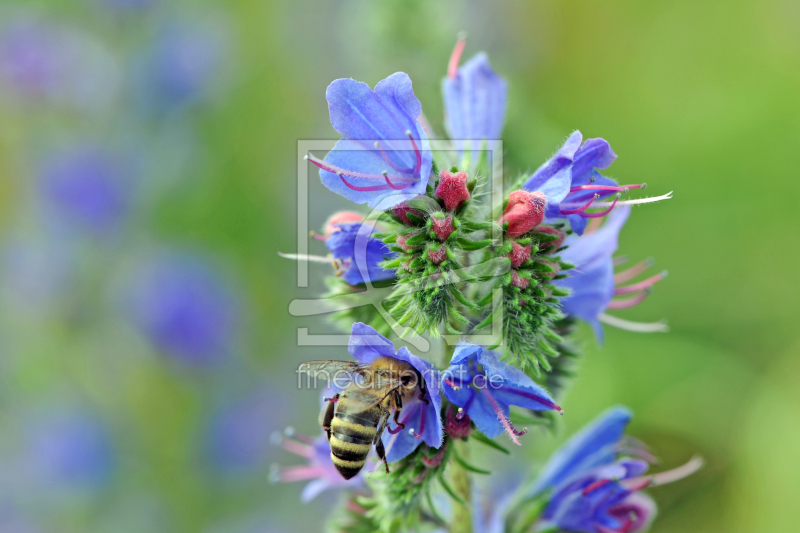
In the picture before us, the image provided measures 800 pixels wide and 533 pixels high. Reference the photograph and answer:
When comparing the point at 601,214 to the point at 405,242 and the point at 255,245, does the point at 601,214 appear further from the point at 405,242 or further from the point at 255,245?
the point at 255,245

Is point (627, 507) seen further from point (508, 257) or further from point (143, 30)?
point (143, 30)

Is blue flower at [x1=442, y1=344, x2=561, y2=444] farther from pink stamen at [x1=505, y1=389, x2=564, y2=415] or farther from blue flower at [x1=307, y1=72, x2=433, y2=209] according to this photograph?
blue flower at [x1=307, y1=72, x2=433, y2=209]

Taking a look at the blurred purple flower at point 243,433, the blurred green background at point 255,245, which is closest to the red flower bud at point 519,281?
the blurred green background at point 255,245

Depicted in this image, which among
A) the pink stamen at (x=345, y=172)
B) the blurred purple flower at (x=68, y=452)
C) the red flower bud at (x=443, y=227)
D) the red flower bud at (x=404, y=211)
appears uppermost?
the pink stamen at (x=345, y=172)

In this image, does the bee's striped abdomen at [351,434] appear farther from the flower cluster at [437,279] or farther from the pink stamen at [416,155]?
the pink stamen at [416,155]

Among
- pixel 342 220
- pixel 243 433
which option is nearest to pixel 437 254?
pixel 342 220

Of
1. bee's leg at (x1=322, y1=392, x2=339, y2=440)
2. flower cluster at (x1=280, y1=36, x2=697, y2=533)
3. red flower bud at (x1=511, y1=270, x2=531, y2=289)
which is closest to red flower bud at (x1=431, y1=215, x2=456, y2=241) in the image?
flower cluster at (x1=280, y1=36, x2=697, y2=533)

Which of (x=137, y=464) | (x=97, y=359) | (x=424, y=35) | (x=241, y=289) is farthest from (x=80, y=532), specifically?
(x=424, y=35)
